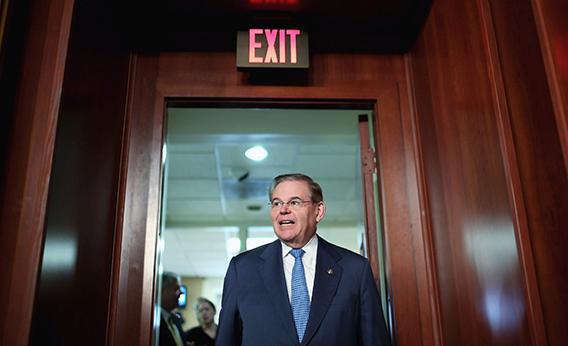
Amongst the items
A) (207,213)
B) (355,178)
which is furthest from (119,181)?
(207,213)

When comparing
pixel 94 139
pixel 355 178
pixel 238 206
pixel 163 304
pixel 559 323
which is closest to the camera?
pixel 559 323

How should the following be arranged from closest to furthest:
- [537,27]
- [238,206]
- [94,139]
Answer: [537,27]
[94,139]
[238,206]

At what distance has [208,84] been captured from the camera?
2496 mm

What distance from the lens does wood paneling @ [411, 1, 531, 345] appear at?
1.59 m

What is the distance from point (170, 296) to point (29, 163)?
82.1 inches

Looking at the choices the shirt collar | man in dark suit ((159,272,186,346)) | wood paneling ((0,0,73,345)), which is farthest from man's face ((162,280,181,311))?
wood paneling ((0,0,73,345))

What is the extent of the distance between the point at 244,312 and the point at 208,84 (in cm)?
108

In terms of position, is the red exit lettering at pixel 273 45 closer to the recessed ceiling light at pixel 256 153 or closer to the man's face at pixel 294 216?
the man's face at pixel 294 216

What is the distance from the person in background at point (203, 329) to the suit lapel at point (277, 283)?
76.5 inches

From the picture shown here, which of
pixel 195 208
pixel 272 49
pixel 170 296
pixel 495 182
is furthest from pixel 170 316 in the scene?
pixel 195 208

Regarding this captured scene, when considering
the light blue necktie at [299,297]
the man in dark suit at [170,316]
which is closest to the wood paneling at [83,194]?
the light blue necktie at [299,297]

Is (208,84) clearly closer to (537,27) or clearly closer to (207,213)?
(537,27)

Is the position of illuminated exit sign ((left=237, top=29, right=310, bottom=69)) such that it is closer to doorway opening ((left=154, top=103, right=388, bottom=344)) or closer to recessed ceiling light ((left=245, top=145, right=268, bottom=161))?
doorway opening ((left=154, top=103, right=388, bottom=344))

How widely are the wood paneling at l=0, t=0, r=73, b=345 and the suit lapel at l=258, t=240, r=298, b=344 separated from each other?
0.91 meters
